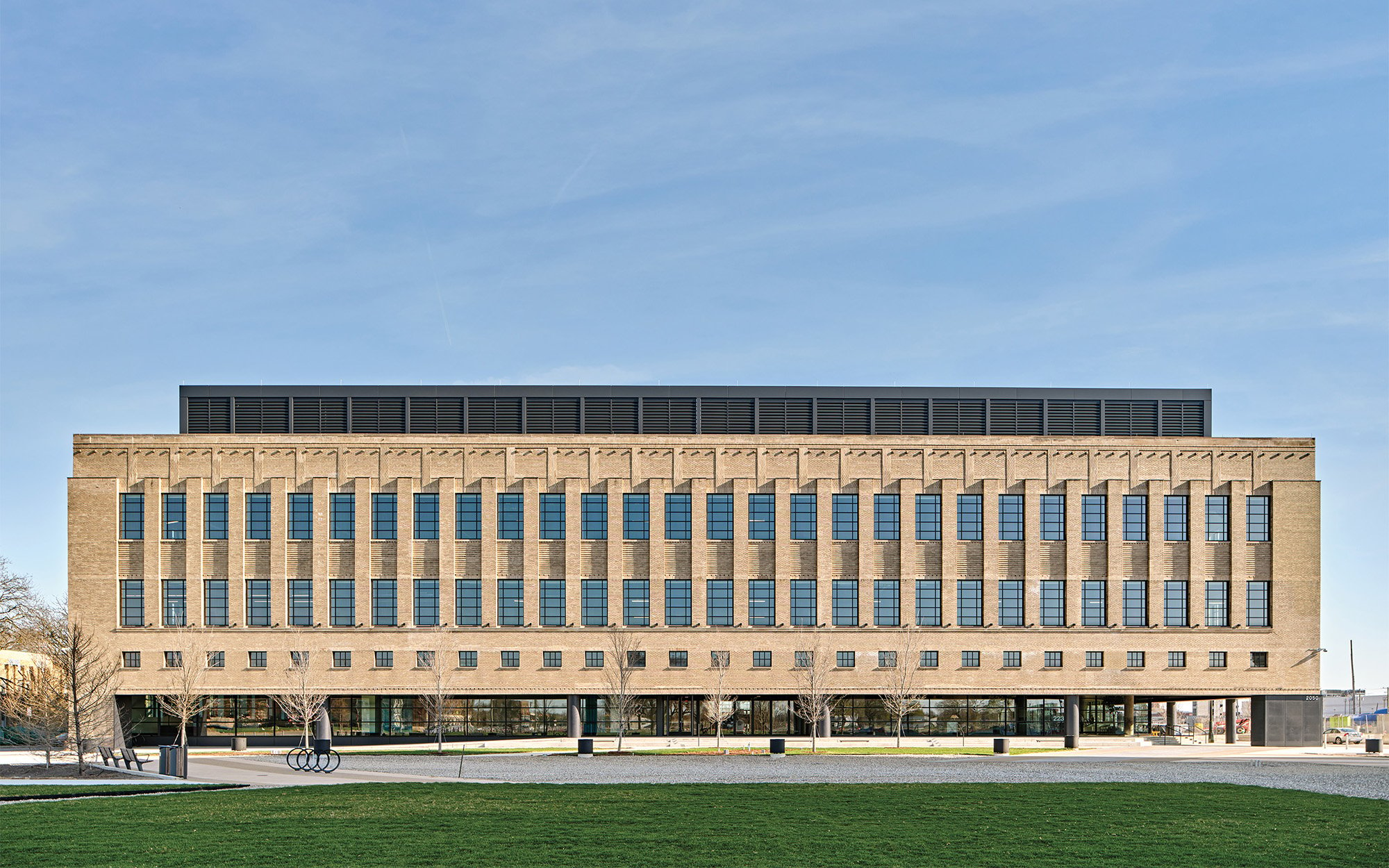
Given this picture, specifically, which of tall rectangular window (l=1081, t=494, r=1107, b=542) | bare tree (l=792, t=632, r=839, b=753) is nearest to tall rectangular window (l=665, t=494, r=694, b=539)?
bare tree (l=792, t=632, r=839, b=753)

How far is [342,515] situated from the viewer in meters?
72.8

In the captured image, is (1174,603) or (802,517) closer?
(802,517)

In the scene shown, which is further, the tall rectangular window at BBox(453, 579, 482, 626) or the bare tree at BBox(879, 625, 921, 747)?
A: the tall rectangular window at BBox(453, 579, 482, 626)

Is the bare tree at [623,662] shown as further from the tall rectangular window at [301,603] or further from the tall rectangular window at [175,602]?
the tall rectangular window at [175,602]

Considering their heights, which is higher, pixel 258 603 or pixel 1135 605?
pixel 258 603

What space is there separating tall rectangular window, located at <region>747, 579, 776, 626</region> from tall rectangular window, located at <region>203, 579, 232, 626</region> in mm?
26090

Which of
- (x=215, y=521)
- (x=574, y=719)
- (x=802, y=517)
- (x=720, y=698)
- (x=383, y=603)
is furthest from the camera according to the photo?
(x=802, y=517)

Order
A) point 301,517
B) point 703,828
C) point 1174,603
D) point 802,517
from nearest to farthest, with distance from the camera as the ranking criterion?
→ 1. point 703,828
2. point 301,517
3. point 802,517
4. point 1174,603

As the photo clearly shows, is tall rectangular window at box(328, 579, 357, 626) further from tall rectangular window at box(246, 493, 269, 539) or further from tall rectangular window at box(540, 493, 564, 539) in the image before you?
tall rectangular window at box(540, 493, 564, 539)

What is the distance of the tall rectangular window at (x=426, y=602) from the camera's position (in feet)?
238

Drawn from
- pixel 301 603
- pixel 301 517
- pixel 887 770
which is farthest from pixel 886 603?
pixel 301 517

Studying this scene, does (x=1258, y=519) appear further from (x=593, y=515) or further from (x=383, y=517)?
(x=383, y=517)

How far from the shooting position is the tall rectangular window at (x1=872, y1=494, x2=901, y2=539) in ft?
241

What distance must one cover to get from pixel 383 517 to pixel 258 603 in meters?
7.46
